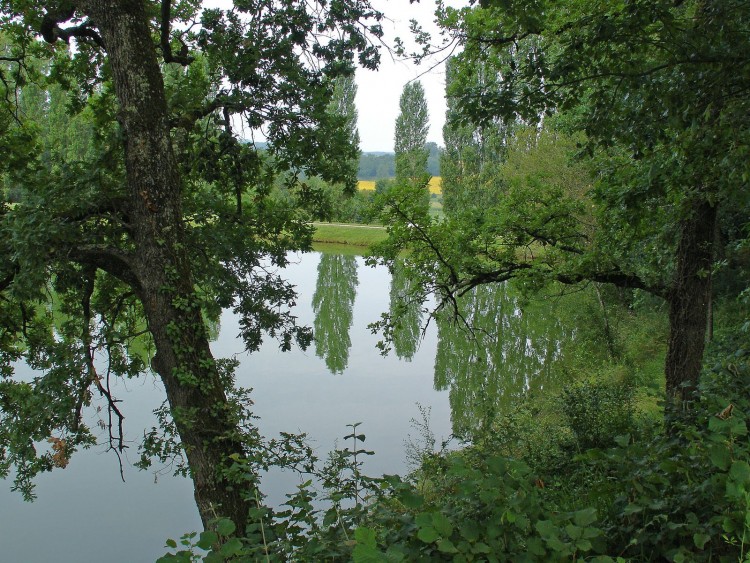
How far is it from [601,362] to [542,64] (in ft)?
33.2

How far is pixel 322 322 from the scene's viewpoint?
824 inches

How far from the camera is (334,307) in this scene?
23.4 m

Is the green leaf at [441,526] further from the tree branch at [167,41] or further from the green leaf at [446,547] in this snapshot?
the tree branch at [167,41]

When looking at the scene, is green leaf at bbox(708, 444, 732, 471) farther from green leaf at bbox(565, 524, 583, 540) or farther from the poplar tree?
the poplar tree

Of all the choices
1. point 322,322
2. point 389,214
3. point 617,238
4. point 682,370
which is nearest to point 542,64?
point 617,238

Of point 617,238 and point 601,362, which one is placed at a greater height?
point 617,238

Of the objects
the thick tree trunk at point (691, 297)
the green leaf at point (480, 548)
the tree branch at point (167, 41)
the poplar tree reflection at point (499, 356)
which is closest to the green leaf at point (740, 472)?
the green leaf at point (480, 548)

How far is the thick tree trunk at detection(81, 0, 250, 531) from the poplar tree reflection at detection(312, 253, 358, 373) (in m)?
10.4

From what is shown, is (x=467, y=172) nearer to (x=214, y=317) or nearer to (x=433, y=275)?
(x=433, y=275)

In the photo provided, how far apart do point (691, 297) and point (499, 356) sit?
10694 mm

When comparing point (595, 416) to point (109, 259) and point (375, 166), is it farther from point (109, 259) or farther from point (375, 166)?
point (375, 166)

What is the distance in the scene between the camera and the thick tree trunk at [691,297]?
6406 mm

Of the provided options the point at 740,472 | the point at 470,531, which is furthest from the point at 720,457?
the point at 470,531

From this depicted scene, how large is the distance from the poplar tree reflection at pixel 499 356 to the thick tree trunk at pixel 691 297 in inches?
194
